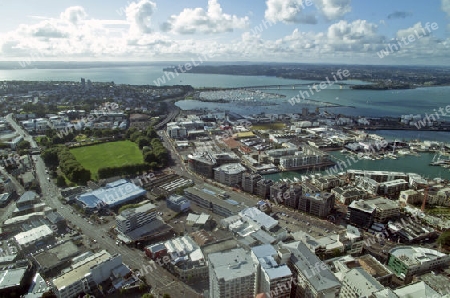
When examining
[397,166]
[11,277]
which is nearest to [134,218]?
[11,277]

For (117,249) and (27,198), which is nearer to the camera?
(117,249)

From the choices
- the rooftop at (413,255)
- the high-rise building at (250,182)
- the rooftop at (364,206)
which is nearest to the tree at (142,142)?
the high-rise building at (250,182)

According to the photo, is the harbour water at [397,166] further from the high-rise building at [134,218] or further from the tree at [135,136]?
the tree at [135,136]

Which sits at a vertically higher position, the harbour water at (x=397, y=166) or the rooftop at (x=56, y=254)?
the rooftop at (x=56, y=254)

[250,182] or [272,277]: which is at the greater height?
[272,277]

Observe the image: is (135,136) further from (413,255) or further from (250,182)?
(413,255)

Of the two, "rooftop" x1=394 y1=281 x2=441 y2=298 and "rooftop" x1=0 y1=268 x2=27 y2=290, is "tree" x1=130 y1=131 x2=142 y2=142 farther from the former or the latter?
"rooftop" x1=394 y1=281 x2=441 y2=298

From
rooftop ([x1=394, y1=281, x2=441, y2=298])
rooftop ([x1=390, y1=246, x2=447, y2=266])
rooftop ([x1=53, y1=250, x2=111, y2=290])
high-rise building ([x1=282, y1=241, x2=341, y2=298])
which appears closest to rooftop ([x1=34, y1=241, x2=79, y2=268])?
rooftop ([x1=53, y1=250, x2=111, y2=290])

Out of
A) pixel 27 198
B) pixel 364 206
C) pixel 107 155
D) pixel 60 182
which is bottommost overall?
pixel 107 155

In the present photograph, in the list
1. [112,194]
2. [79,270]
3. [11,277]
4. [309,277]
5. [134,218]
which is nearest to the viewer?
[309,277]
